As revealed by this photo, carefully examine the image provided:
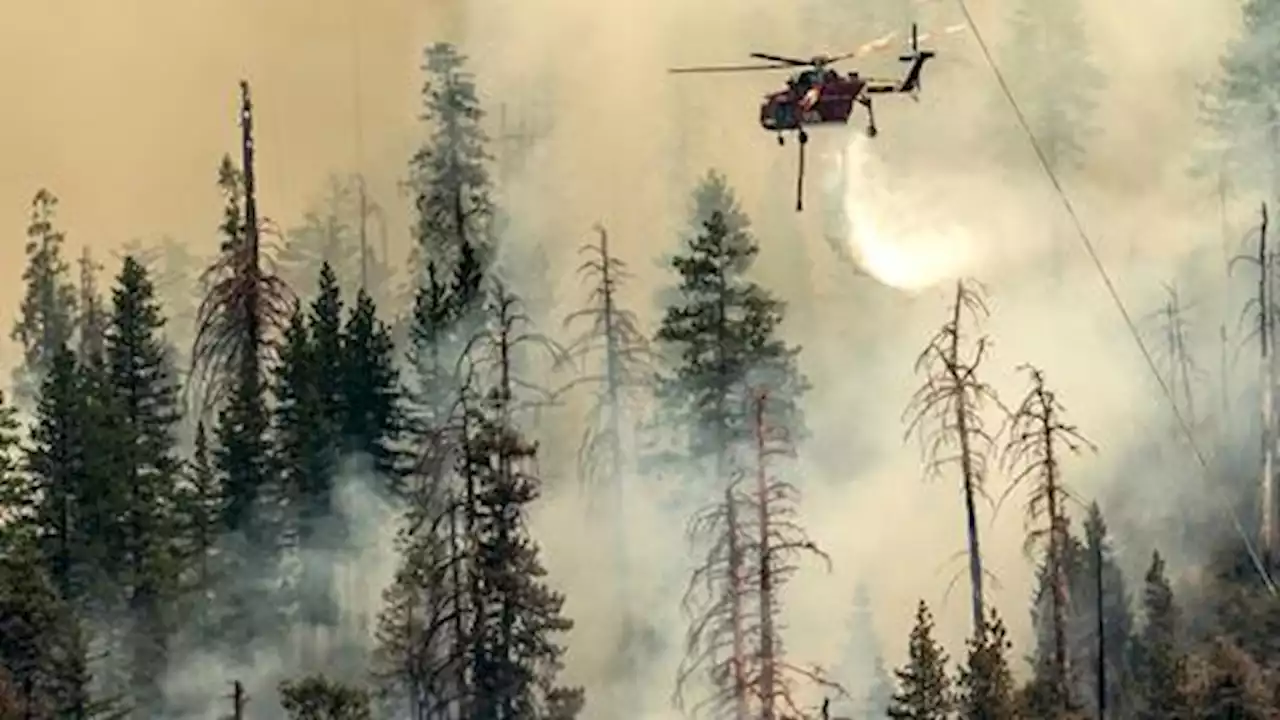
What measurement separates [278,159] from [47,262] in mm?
1021

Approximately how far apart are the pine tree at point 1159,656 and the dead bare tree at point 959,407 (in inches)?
25.8

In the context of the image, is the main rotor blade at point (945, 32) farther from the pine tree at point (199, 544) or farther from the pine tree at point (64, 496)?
the pine tree at point (64, 496)

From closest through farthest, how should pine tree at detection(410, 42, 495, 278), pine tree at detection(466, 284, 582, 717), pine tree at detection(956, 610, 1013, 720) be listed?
1. pine tree at detection(956, 610, 1013, 720)
2. pine tree at detection(466, 284, 582, 717)
3. pine tree at detection(410, 42, 495, 278)

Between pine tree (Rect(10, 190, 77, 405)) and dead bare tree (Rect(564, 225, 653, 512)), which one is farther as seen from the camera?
dead bare tree (Rect(564, 225, 653, 512))

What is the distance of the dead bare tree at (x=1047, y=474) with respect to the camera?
29.3ft

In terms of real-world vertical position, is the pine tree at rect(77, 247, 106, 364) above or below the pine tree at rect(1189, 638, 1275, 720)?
above

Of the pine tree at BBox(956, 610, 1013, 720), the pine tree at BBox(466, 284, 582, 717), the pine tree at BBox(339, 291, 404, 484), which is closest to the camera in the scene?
the pine tree at BBox(956, 610, 1013, 720)

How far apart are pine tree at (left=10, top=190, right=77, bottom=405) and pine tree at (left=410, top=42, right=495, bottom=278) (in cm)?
144

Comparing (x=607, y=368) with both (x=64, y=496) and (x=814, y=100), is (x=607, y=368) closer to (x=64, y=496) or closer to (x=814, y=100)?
(x=814, y=100)

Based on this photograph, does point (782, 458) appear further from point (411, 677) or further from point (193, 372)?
point (193, 372)

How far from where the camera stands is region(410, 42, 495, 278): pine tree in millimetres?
9477

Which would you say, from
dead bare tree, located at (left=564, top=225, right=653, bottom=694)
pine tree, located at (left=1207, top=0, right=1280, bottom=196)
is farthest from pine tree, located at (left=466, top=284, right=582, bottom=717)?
pine tree, located at (left=1207, top=0, right=1280, bottom=196)

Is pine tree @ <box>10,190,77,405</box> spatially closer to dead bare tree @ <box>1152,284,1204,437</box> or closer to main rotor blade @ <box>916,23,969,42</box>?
main rotor blade @ <box>916,23,969,42</box>

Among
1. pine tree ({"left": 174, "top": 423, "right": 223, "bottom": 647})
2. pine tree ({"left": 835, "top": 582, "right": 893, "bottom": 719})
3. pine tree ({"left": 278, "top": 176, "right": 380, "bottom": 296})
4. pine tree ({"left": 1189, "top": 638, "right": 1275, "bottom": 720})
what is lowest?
pine tree ({"left": 1189, "top": 638, "right": 1275, "bottom": 720})
